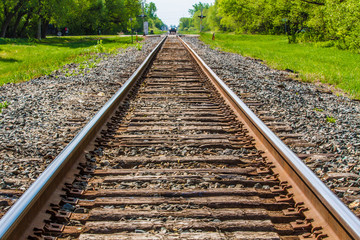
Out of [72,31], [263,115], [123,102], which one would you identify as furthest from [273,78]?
[72,31]

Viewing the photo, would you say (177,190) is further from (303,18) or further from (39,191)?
(303,18)

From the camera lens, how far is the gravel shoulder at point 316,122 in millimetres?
3132

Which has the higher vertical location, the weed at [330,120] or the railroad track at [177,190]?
the weed at [330,120]

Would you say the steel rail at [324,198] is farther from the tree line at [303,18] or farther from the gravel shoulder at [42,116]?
the tree line at [303,18]

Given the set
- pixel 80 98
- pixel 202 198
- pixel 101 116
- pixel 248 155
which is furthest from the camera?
pixel 80 98

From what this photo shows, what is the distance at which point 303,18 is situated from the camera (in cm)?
3322

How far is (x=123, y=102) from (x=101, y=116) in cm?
141

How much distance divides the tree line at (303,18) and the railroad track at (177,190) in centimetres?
1610

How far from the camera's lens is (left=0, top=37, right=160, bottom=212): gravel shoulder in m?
3.21

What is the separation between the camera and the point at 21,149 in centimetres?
368

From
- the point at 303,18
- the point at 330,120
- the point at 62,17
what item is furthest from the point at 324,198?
the point at 303,18

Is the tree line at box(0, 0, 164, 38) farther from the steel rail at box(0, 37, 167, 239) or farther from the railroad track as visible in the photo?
the steel rail at box(0, 37, 167, 239)

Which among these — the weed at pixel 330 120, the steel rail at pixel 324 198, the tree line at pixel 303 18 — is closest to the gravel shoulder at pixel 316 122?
the weed at pixel 330 120

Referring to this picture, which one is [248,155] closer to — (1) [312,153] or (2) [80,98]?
(1) [312,153]
